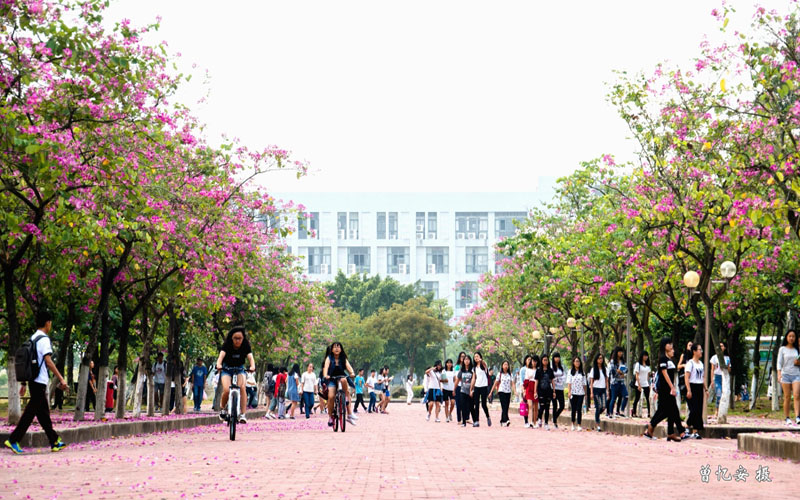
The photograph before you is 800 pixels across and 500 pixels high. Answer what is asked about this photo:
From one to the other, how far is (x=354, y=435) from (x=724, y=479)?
1068cm

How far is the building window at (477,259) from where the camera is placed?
401 ft

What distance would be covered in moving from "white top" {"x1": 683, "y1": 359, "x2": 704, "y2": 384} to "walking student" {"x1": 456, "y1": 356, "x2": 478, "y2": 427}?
791cm

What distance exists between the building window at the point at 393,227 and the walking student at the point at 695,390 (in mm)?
100101

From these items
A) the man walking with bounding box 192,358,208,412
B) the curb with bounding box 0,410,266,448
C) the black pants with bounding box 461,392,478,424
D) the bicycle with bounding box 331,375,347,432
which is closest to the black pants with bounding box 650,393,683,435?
the bicycle with bounding box 331,375,347,432

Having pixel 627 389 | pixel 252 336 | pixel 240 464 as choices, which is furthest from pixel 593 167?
pixel 240 464

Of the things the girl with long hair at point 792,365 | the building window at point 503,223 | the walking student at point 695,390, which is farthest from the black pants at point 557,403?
the building window at point 503,223

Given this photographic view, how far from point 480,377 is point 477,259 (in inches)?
3762

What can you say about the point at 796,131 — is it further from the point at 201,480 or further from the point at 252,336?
the point at 252,336

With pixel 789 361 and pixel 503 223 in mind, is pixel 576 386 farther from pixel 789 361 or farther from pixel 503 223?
pixel 503 223

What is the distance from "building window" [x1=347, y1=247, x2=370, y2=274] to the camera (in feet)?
402

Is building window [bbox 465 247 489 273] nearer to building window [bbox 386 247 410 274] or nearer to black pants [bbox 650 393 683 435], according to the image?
building window [bbox 386 247 410 274]

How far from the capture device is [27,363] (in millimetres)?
14555

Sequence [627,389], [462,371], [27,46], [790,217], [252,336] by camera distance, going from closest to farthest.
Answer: [27,46], [790,217], [462,371], [627,389], [252,336]

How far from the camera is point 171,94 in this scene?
22.7 meters
